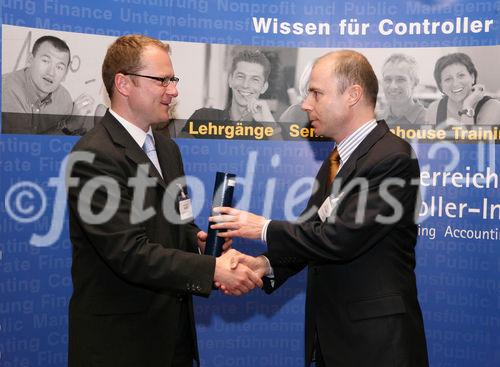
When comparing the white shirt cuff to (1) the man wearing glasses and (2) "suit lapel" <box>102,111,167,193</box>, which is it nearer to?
(1) the man wearing glasses

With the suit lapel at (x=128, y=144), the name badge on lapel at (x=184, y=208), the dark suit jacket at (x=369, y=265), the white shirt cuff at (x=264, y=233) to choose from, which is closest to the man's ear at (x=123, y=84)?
the suit lapel at (x=128, y=144)

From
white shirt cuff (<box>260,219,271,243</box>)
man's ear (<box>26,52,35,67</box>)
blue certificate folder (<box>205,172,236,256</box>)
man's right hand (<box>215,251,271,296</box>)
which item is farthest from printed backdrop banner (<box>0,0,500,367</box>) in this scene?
white shirt cuff (<box>260,219,271,243</box>)

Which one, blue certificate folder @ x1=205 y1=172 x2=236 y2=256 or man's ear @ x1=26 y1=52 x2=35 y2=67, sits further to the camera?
man's ear @ x1=26 y1=52 x2=35 y2=67

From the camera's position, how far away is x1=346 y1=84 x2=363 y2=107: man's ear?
252 centimetres

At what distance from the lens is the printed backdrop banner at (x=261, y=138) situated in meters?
3.50

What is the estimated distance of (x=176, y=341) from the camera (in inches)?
99.9

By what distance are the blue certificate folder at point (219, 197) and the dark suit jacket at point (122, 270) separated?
24cm

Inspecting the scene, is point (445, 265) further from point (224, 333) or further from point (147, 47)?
point (147, 47)

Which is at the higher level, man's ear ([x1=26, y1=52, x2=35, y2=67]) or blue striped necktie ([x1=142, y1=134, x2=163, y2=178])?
man's ear ([x1=26, y1=52, x2=35, y2=67])

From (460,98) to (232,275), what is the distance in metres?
2.24

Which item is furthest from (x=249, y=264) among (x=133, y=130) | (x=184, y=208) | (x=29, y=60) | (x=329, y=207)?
(x=29, y=60)

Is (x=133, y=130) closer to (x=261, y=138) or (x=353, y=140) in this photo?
(x=353, y=140)

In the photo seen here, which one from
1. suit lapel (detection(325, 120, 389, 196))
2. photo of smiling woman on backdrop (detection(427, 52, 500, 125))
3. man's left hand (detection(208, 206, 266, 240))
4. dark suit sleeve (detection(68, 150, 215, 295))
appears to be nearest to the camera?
dark suit sleeve (detection(68, 150, 215, 295))

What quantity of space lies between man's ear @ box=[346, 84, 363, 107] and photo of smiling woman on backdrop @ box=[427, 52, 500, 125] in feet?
5.18
